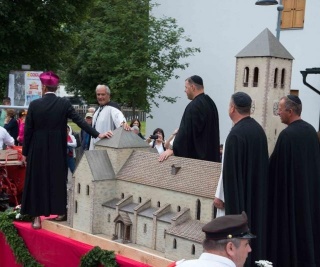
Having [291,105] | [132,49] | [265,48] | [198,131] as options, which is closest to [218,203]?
[291,105]

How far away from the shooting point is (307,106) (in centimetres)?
1493

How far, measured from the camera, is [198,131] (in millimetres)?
5848

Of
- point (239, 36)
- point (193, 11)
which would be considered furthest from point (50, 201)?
point (193, 11)

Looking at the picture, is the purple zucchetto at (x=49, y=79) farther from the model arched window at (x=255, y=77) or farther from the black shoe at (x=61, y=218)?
the model arched window at (x=255, y=77)

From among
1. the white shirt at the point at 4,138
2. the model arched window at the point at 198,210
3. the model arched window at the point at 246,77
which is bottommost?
the model arched window at the point at 198,210

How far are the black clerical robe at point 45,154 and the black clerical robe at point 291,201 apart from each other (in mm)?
2315

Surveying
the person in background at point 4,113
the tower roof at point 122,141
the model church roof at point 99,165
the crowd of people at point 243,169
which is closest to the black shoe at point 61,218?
the crowd of people at point 243,169

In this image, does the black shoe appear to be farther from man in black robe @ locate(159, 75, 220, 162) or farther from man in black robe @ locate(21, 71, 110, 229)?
man in black robe @ locate(159, 75, 220, 162)

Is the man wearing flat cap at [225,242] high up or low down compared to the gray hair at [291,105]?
down

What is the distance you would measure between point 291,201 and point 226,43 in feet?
42.4

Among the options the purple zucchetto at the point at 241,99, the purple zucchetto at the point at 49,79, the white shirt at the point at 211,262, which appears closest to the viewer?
the white shirt at the point at 211,262

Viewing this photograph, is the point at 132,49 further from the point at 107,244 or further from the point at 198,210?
the point at 107,244

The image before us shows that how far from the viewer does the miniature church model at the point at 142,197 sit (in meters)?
5.03

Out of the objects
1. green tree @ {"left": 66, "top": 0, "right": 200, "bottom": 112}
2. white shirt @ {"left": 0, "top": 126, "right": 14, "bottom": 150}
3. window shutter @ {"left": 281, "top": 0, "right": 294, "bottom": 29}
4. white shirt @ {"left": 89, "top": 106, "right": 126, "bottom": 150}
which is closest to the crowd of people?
white shirt @ {"left": 89, "top": 106, "right": 126, "bottom": 150}
